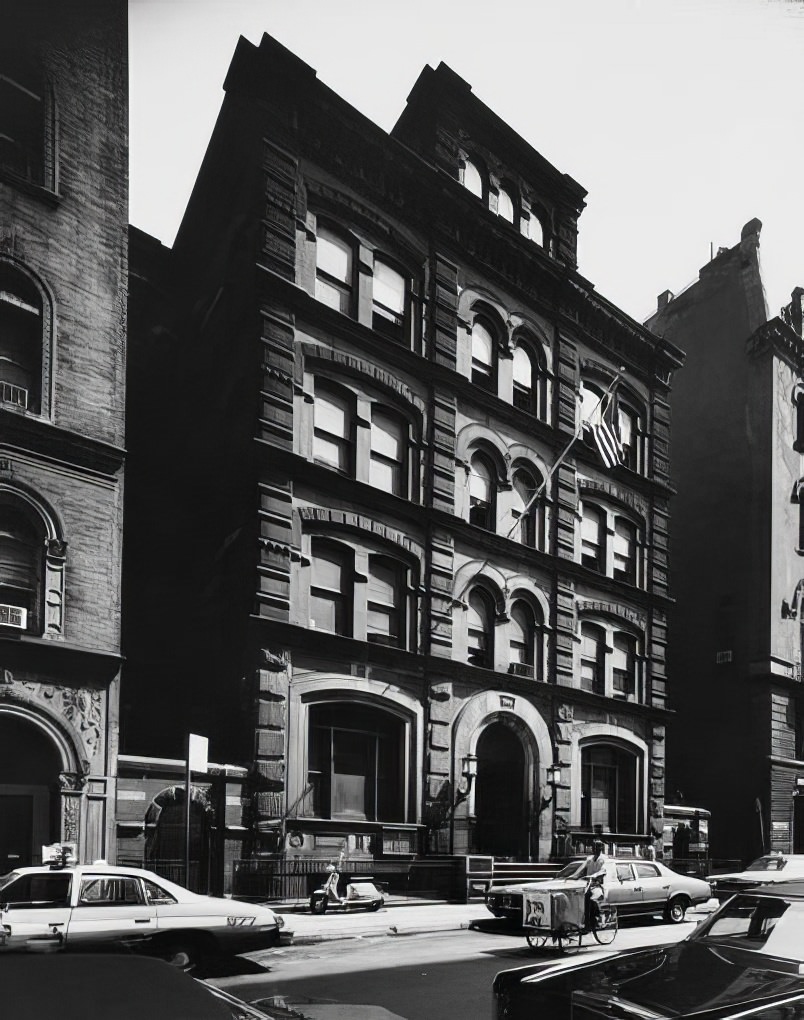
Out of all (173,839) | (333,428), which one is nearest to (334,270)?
(333,428)

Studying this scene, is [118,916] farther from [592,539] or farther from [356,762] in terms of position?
[592,539]

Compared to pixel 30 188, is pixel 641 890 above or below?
below

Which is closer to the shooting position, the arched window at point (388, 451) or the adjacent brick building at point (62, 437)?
the adjacent brick building at point (62, 437)

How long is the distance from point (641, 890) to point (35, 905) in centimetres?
1062

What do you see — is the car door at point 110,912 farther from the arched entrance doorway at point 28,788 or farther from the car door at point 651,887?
the car door at point 651,887

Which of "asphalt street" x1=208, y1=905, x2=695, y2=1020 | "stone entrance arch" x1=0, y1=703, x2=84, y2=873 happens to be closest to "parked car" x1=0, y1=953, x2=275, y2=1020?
"asphalt street" x1=208, y1=905, x2=695, y2=1020

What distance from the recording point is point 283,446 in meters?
18.8

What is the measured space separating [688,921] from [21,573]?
474 inches

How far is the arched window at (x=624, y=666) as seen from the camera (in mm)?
26750

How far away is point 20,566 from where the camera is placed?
13.7 m

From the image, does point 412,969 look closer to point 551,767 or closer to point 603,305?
point 551,767

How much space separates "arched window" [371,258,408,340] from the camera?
2133 cm

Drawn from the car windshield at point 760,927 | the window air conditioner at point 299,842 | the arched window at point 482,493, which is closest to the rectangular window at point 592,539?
the arched window at point 482,493

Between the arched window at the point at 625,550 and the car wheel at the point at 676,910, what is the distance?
11365 mm
